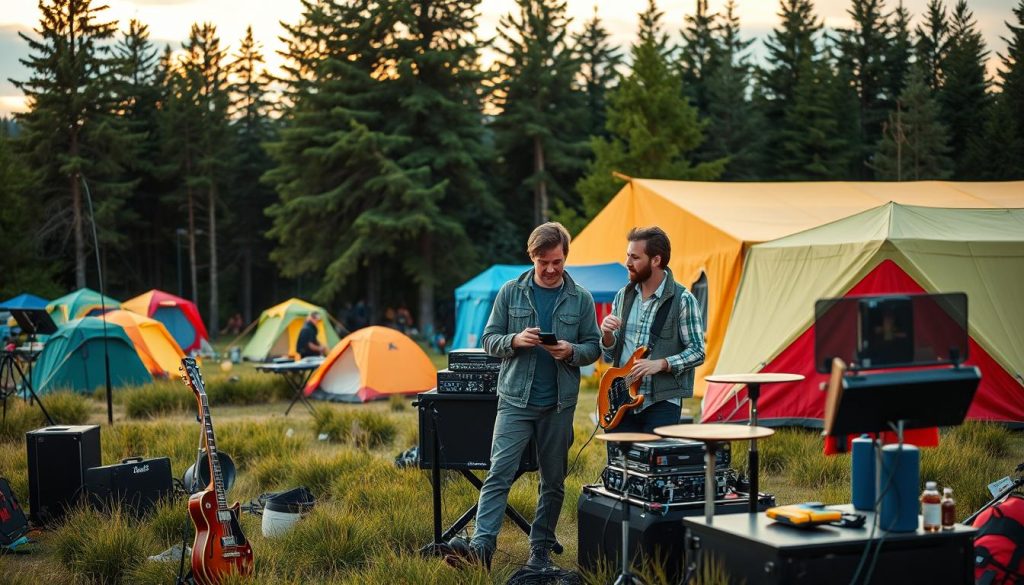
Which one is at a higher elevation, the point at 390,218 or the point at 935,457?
the point at 390,218

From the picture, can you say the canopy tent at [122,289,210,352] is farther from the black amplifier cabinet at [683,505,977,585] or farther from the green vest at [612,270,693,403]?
the black amplifier cabinet at [683,505,977,585]

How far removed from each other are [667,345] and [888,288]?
5.28 meters

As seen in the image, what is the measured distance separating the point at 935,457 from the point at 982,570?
301 cm

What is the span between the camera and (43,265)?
3822cm

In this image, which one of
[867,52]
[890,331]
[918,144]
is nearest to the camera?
[890,331]

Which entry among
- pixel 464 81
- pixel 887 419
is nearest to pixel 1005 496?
pixel 887 419

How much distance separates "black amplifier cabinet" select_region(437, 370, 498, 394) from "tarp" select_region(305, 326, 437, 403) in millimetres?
8934

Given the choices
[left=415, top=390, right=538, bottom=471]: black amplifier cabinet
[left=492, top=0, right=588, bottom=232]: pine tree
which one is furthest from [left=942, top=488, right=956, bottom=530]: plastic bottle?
[left=492, top=0, right=588, bottom=232]: pine tree

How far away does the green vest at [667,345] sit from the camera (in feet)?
→ 16.9

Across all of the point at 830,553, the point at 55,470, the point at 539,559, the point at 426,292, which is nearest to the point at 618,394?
the point at 539,559

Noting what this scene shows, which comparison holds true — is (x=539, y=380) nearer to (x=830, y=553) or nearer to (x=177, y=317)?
(x=830, y=553)

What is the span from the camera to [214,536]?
5.26 metres

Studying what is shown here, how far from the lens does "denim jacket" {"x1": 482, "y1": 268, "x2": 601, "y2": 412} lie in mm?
5207

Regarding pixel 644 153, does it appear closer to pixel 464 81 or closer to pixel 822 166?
pixel 464 81
